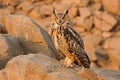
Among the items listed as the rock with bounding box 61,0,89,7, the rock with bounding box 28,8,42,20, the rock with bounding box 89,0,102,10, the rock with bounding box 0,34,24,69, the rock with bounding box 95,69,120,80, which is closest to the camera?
the rock with bounding box 95,69,120,80

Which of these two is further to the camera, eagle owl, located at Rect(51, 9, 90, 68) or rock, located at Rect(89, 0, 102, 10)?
rock, located at Rect(89, 0, 102, 10)

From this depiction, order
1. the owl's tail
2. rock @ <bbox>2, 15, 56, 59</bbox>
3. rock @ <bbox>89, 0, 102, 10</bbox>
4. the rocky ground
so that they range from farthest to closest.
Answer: rock @ <bbox>89, 0, 102, 10</bbox> → rock @ <bbox>2, 15, 56, 59</bbox> → the owl's tail → the rocky ground

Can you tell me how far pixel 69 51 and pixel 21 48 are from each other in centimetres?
254

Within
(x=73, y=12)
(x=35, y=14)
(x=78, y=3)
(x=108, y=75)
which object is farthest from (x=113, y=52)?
(x=108, y=75)

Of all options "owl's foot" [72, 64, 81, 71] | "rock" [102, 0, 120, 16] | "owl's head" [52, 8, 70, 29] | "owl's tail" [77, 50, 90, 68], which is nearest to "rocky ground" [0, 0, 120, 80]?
"rock" [102, 0, 120, 16]

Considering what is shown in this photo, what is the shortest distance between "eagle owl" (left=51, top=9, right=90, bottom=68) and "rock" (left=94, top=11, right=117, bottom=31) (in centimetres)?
2188

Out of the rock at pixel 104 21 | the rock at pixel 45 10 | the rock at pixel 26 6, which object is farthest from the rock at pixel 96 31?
the rock at pixel 26 6

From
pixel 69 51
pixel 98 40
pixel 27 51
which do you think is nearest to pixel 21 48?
pixel 27 51

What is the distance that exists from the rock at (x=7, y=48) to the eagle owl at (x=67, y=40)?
1.69m

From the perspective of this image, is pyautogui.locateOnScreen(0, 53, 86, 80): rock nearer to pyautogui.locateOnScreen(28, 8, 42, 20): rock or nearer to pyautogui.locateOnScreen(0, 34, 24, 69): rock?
pyautogui.locateOnScreen(0, 34, 24, 69): rock

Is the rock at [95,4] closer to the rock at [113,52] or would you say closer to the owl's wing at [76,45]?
the rock at [113,52]

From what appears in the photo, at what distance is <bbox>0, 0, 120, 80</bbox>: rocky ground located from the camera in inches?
418

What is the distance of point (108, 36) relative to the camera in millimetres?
32938

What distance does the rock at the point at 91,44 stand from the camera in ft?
98.5
